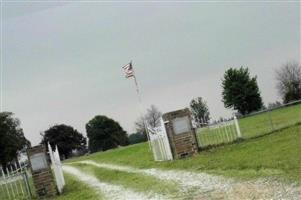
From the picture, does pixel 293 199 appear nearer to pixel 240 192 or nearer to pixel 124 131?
pixel 240 192

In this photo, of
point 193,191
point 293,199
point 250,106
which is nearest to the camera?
point 293,199

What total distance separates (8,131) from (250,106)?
123ft

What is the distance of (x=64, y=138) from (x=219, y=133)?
90667 millimetres

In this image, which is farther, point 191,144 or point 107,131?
point 107,131

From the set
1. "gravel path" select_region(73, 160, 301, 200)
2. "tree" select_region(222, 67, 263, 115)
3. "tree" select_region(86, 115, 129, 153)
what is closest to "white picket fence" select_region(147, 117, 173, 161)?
"gravel path" select_region(73, 160, 301, 200)

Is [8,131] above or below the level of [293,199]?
above

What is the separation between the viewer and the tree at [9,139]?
78.6m

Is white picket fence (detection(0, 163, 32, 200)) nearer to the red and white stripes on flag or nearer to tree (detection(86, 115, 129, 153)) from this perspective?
the red and white stripes on flag

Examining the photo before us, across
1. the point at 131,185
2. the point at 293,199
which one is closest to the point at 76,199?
the point at 131,185

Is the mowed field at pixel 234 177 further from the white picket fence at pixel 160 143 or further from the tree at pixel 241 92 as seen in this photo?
the tree at pixel 241 92

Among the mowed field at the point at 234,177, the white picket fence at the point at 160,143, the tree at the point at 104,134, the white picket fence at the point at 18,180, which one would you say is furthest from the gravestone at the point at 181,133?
the tree at the point at 104,134

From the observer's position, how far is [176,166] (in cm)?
1812

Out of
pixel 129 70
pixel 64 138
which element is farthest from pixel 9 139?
pixel 129 70

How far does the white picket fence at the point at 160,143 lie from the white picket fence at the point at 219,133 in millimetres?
1419
